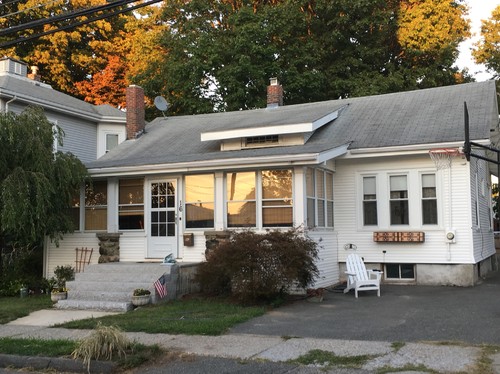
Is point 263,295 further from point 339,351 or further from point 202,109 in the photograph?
point 202,109

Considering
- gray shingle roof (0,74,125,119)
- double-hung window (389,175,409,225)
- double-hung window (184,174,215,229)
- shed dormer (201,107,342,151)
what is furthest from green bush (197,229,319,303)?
gray shingle roof (0,74,125,119)

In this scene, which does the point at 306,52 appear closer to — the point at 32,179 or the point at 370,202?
the point at 370,202

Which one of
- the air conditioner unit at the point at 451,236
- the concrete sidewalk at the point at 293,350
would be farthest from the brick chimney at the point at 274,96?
the concrete sidewalk at the point at 293,350

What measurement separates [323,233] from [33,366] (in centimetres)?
885

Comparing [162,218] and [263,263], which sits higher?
[162,218]

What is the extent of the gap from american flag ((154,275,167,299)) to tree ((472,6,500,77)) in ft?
77.7

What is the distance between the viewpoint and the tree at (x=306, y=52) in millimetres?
26859

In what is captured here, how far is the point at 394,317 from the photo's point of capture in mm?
10219

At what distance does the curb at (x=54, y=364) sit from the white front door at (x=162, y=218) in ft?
25.4

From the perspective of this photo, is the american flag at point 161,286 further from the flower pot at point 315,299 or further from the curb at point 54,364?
the curb at point 54,364

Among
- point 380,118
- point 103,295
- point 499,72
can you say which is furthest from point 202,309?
point 499,72

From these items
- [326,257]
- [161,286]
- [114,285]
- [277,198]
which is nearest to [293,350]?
[161,286]

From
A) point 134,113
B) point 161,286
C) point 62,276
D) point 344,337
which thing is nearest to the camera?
point 344,337

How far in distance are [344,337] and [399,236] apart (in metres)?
6.92
